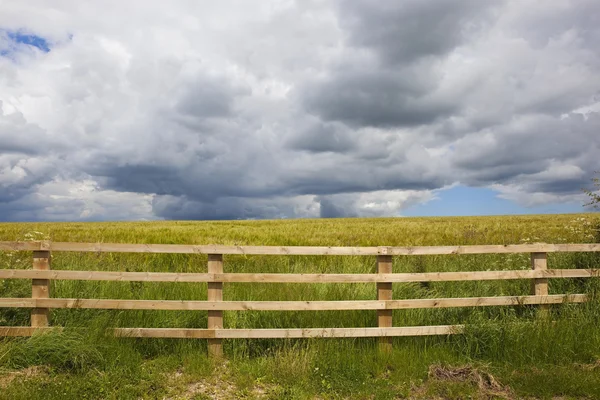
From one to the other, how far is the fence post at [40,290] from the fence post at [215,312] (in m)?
2.63

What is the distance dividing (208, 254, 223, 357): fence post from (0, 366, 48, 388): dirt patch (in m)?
2.26

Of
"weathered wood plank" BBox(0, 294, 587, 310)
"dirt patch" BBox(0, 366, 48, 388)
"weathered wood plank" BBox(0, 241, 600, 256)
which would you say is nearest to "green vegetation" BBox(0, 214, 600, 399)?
"dirt patch" BBox(0, 366, 48, 388)

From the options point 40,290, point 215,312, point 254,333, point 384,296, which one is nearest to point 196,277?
point 215,312

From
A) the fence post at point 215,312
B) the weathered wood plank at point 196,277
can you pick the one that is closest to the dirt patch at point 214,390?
the fence post at point 215,312

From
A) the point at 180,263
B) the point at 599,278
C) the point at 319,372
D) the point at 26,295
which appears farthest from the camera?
the point at 180,263

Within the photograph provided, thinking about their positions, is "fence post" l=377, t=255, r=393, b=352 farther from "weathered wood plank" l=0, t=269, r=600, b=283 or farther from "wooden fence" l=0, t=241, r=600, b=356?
"weathered wood plank" l=0, t=269, r=600, b=283

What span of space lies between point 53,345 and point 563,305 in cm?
841

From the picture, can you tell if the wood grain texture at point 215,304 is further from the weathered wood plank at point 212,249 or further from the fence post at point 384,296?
the weathered wood plank at point 212,249

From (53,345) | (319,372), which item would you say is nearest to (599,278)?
(319,372)

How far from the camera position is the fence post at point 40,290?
267 inches

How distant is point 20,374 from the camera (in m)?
5.70

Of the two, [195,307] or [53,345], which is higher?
[195,307]

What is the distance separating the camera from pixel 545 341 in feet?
21.8

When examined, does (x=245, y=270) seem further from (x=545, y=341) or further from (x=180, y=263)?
(x=545, y=341)
